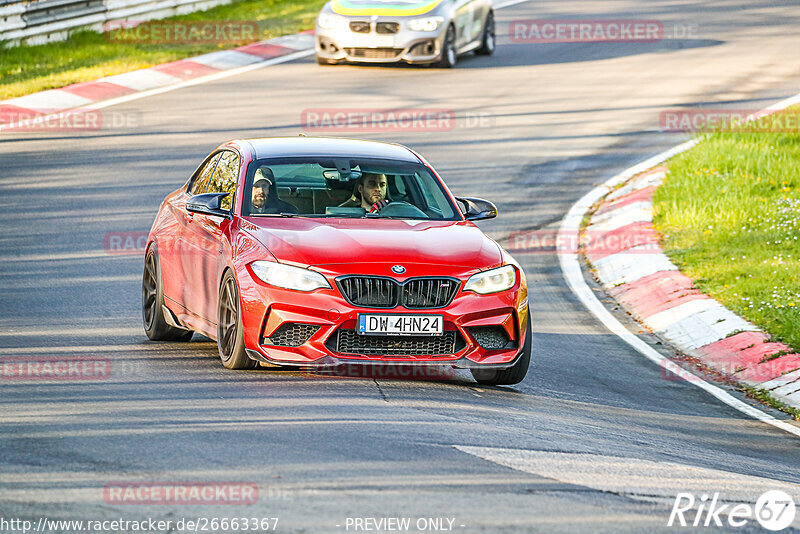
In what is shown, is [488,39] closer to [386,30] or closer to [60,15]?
[386,30]

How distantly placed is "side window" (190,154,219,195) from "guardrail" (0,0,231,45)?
13.5 meters

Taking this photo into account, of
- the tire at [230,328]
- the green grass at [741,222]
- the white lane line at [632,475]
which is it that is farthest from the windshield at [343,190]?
the green grass at [741,222]

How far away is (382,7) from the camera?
23969 mm

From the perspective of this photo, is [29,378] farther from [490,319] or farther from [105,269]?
[105,269]

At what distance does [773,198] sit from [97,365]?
32.1 feet

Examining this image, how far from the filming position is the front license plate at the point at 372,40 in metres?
24.0

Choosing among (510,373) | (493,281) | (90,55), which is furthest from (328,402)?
(90,55)

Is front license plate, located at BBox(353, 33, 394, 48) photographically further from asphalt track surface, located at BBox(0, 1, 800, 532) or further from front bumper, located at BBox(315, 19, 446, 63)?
asphalt track surface, located at BBox(0, 1, 800, 532)

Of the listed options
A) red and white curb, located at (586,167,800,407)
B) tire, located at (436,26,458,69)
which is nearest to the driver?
red and white curb, located at (586,167,800,407)

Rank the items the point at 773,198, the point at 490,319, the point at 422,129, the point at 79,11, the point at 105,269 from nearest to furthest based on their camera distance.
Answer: the point at 490,319 < the point at 105,269 < the point at 773,198 < the point at 422,129 < the point at 79,11

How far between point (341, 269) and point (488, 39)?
18886mm

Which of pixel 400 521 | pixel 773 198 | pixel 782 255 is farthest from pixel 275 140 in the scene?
pixel 773 198

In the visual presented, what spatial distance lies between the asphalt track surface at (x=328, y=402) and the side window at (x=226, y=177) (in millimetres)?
1224

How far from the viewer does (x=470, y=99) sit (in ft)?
74.5
